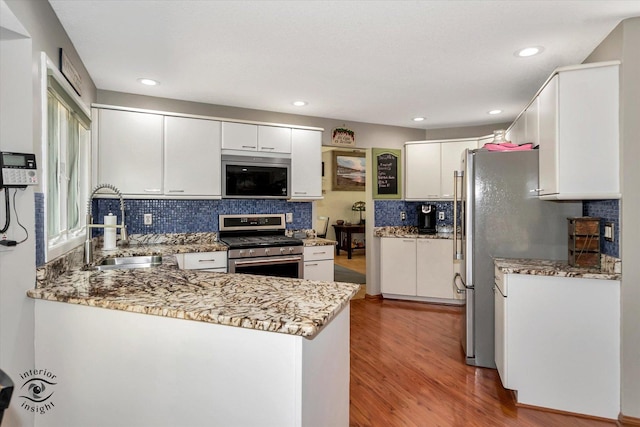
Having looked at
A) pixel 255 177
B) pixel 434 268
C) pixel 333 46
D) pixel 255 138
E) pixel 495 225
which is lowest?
pixel 434 268

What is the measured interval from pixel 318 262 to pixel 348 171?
5351 millimetres

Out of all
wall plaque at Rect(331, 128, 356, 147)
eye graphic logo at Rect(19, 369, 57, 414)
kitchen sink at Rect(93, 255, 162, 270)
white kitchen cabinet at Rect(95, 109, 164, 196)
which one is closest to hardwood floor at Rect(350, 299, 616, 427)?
eye graphic logo at Rect(19, 369, 57, 414)

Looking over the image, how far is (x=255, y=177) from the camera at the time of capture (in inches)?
157

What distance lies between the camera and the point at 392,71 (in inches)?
119

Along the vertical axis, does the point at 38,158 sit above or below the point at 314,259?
above

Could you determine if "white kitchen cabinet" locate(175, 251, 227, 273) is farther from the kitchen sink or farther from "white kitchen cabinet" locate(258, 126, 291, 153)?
"white kitchen cabinet" locate(258, 126, 291, 153)

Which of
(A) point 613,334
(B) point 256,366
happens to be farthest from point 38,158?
(A) point 613,334

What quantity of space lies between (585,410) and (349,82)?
2911 millimetres

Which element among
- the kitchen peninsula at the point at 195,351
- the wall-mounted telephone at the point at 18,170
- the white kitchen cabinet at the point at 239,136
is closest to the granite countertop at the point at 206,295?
the kitchen peninsula at the point at 195,351

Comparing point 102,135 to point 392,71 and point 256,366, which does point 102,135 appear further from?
point 256,366

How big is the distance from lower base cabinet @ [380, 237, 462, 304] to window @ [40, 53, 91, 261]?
3450mm

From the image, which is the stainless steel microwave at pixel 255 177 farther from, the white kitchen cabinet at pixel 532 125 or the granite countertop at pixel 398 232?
the white kitchen cabinet at pixel 532 125

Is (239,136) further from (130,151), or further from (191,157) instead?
(130,151)

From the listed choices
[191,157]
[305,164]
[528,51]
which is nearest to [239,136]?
[191,157]
